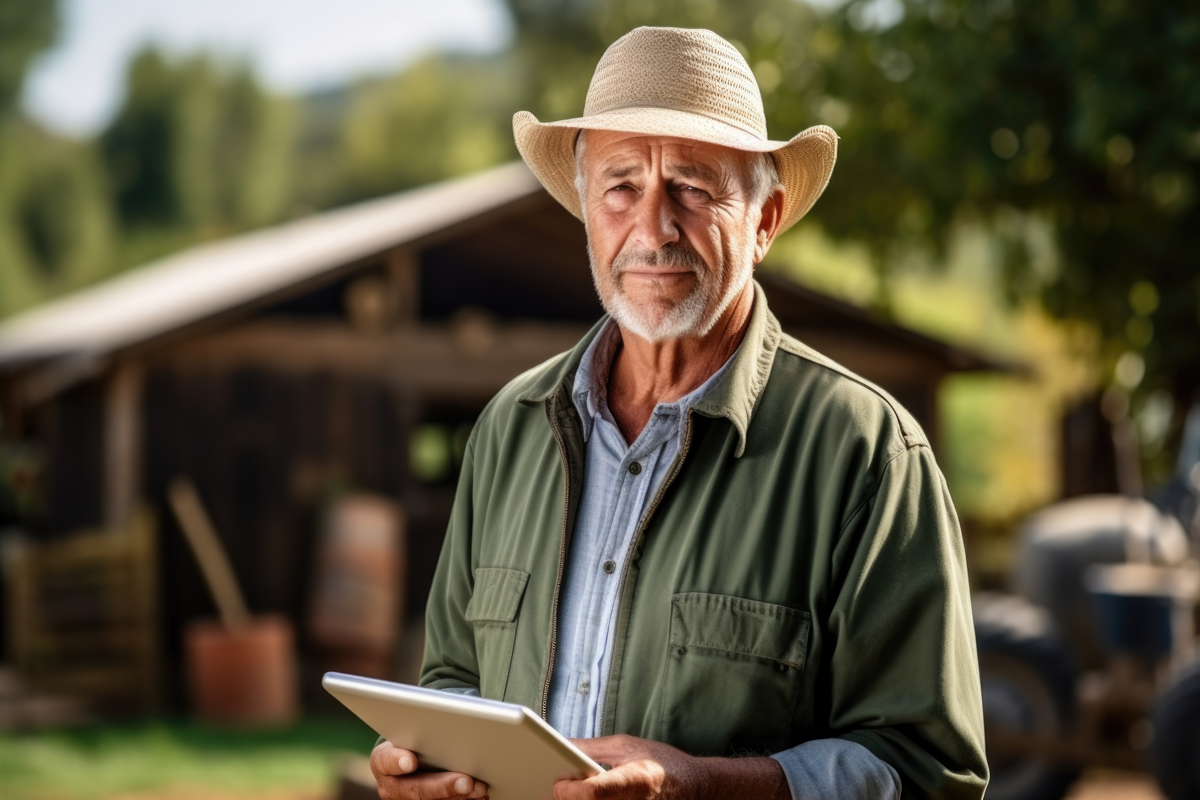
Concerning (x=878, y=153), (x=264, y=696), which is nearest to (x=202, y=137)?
(x=264, y=696)

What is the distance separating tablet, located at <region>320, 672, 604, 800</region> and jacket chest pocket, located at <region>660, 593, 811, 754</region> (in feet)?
0.69

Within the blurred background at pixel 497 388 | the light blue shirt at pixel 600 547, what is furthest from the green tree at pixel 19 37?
the light blue shirt at pixel 600 547

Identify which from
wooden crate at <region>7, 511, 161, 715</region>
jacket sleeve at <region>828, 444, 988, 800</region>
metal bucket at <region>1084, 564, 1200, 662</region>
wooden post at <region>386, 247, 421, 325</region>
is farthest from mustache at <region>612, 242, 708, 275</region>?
wooden post at <region>386, 247, 421, 325</region>

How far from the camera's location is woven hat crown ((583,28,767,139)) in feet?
8.38

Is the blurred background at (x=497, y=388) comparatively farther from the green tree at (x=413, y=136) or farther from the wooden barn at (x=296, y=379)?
the green tree at (x=413, y=136)

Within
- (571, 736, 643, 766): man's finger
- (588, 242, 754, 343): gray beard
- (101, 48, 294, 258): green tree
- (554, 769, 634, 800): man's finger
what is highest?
(101, 48, 294, 258): green tree

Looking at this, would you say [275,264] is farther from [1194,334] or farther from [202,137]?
[202,137]

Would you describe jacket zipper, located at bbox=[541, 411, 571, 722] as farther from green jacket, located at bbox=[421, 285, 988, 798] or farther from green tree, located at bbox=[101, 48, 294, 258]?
green tree, located at bbox=[101, 48, 294, 258]

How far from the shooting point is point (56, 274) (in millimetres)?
42812

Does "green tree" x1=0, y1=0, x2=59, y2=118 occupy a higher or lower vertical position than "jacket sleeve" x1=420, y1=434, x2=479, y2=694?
higher

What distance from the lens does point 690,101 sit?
2.54 metres

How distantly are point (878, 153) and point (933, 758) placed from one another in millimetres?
7273

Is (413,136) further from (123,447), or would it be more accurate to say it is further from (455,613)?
(455,613)

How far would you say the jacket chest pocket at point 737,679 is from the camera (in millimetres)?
2293
